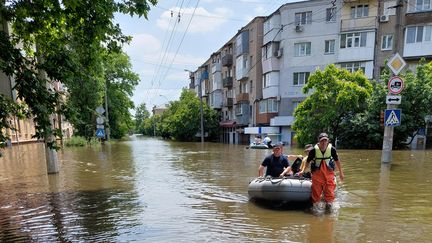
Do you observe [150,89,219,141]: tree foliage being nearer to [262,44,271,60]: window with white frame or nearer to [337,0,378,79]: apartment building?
[262,44,271,60]: window with white frame

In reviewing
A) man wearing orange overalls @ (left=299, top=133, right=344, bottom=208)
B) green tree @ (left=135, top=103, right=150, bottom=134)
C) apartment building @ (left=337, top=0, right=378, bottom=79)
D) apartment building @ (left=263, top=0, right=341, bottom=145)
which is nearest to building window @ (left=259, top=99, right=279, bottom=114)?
apartment building @ (left=263, top=0, right=341, bottom=145)

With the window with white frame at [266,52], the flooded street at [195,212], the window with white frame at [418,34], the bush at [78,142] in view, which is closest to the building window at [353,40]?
the window with white frame at [418,34]

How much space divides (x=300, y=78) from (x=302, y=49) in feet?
9.61

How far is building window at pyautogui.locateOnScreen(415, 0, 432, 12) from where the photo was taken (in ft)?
Answer: 94.7

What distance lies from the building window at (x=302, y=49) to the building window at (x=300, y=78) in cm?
191

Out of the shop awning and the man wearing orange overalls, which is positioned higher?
the man wearing orange overalls

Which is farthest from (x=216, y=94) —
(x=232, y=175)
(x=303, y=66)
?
(x=232, y=175)

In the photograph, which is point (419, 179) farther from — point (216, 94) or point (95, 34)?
point (216, 94)

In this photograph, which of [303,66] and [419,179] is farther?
[303,66]

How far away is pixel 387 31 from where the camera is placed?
102 feet

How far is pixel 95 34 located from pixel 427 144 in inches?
1146

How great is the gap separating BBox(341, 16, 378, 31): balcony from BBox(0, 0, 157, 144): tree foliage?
2965cm

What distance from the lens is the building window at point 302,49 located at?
110 ft

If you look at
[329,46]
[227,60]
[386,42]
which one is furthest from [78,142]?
[386,42]
